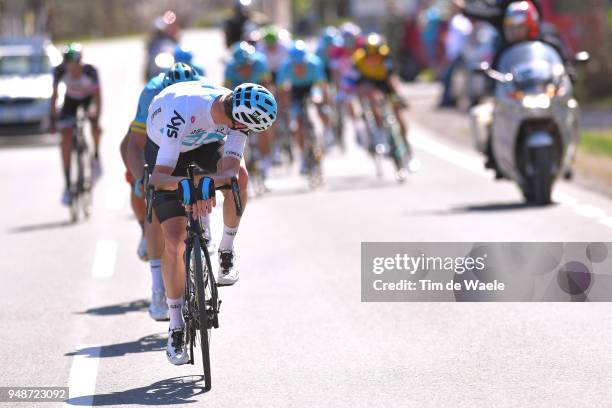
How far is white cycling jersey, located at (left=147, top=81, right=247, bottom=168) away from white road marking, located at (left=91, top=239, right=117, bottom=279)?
421 centimetres

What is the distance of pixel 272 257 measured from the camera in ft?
44.9

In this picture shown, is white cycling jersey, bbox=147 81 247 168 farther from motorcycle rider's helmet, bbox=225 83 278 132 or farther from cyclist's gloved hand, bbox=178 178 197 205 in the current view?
motorcycle rider's helmet, bbox=225 83 278 132

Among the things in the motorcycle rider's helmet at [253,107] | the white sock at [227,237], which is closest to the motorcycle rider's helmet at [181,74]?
the white sock at [227,237]

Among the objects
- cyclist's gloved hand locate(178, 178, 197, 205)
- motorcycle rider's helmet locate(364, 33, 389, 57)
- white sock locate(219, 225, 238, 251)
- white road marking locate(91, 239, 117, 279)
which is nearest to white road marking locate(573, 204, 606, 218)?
white road marking locate(91, 239, 117, 279)

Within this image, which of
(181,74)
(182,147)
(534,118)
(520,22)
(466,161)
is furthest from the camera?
(466,161)

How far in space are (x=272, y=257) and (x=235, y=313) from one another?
109 inches

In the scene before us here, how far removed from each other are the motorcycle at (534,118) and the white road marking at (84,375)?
704 cm

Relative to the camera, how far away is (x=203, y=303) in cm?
845

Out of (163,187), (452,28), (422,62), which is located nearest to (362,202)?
(163,187)

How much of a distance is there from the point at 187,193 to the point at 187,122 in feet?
1.56

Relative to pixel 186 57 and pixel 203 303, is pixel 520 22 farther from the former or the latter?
pixel 203 303

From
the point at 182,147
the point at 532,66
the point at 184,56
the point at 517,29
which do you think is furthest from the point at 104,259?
the point at 182,147

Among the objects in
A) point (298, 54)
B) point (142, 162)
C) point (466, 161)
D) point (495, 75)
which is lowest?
point (466, 161)

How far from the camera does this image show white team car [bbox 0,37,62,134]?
29.7 m
